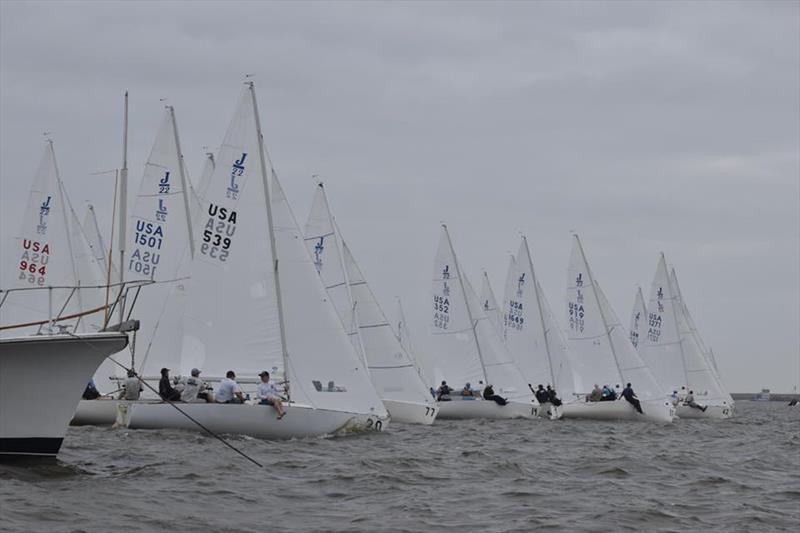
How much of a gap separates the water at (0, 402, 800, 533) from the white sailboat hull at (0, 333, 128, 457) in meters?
0.44

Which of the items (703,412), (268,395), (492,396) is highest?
(492,396)

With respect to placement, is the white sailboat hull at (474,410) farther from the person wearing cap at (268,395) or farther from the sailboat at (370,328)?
the person wearing cap at (268,395)

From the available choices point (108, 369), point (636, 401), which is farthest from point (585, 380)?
point (108, 369)

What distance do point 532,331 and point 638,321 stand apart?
10047 mm

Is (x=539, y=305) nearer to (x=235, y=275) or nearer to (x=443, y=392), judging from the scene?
(x=443, y=392)

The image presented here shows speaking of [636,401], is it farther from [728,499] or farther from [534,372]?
[728,499]

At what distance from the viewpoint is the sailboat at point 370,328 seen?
36.6m

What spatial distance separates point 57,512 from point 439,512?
4.31 metres

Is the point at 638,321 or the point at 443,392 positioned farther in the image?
the point at 638,321

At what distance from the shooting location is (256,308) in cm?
2678

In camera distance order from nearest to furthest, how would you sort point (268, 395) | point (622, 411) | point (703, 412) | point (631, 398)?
point (268, 395)
point (631, 398)
point (622, 411)
point (703, 412)

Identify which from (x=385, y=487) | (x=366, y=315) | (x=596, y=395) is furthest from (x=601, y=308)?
(x=385, y=487)

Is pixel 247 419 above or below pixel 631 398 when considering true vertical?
below

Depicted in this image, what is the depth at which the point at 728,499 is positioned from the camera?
16125 mm
